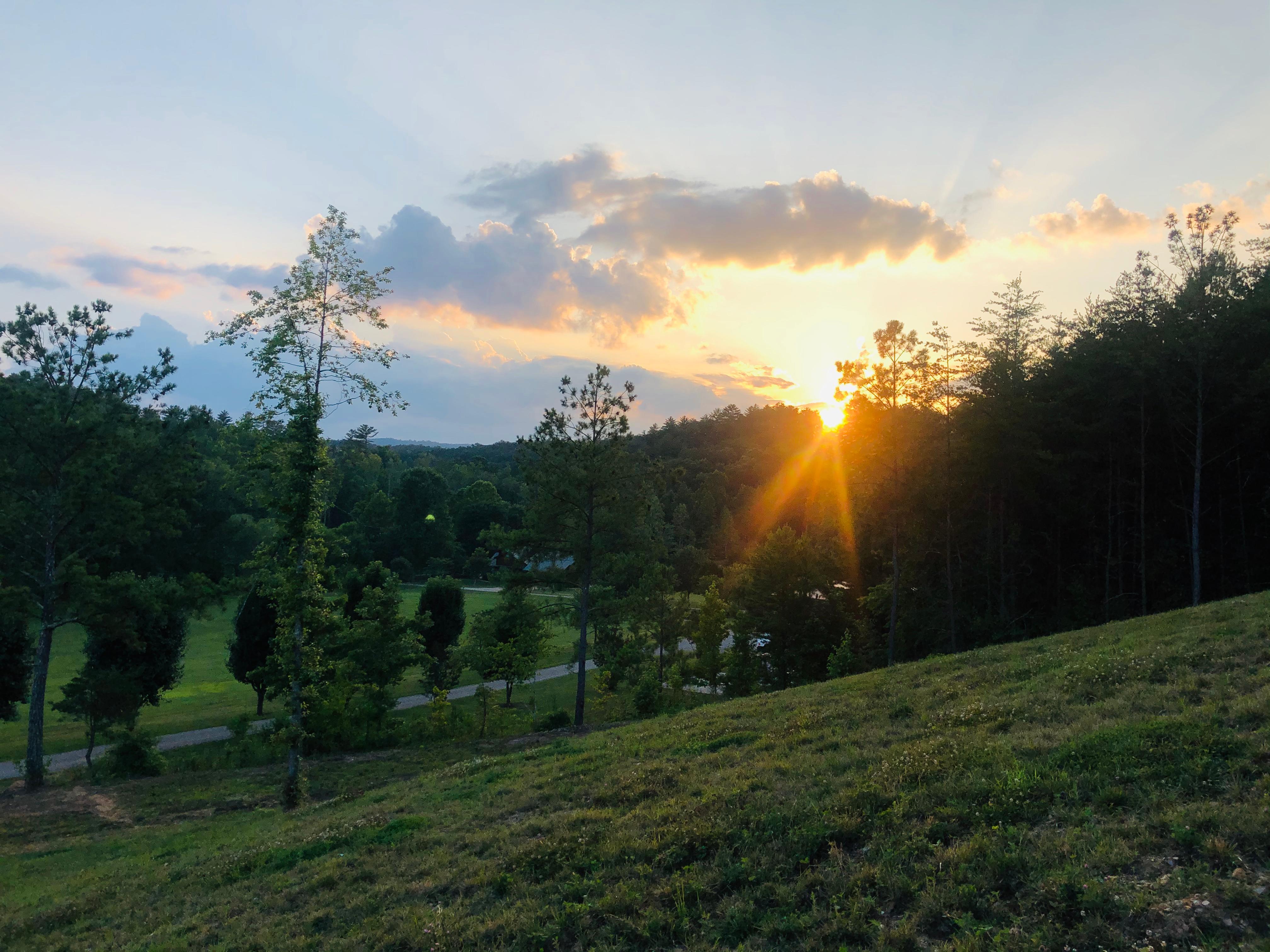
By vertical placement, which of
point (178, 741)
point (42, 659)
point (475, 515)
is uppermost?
point (475, 515)

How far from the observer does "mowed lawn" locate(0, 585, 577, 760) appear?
2870cm

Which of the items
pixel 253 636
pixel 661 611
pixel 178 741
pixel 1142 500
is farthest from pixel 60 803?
pixel 1142 500

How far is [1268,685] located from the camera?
7.36 meters

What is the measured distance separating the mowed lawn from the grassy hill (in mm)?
14086

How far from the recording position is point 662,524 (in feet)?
113

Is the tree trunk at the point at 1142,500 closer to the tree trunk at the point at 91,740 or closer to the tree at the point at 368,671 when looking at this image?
the tree at the point at 368,671

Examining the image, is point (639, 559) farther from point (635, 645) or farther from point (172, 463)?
point (172, 463)

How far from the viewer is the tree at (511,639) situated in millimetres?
24094

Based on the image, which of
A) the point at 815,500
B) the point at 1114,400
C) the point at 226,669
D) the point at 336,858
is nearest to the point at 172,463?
the point at 336,858

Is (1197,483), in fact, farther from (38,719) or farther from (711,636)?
(38,719)

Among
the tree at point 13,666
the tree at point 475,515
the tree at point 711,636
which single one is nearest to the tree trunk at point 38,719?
the tree at point 13,666

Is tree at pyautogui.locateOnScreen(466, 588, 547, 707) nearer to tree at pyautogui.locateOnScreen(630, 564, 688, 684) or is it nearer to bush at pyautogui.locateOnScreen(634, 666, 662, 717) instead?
tree at pyautogui.locateOnScreen(630, 564, 688, 684)

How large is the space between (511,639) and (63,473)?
15780mm

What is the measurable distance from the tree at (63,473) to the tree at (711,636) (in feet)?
72.5
